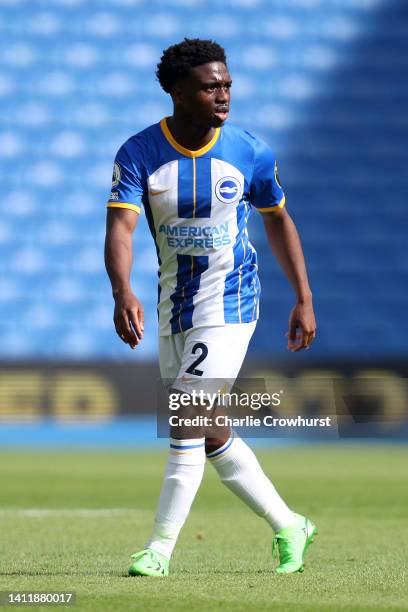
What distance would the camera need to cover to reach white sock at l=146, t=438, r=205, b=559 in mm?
4414

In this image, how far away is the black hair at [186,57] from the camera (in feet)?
14.6

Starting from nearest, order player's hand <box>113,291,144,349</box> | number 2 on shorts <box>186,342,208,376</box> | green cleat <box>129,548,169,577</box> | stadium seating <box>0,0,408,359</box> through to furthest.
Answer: player's hand <box>113,291,144,349</box> → green cleat <box>129,548,169,577</box> → number 2 on shorts <box>186,342,208,376</box> → stadium seating <box>0,0,408,359</box>

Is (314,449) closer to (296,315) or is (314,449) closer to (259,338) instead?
(259,338)

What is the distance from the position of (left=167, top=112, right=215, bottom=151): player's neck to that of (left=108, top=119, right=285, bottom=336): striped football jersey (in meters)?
0.02

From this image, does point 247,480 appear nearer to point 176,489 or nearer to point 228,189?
point 176,489

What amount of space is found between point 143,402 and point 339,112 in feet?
17.8

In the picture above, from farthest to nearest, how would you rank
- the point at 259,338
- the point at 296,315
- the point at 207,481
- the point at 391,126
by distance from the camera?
the point at 391,126 → the point at 259,338 → the point at 207,481 → the point at 296,315

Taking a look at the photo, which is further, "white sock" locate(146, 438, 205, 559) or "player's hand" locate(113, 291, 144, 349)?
"white sock" locate(146, 438, 205, 559)

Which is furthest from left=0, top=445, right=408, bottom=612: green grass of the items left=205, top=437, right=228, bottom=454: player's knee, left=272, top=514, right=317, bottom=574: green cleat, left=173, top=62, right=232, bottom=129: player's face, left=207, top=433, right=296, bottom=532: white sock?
left=173, top=62, right=232, bottom=129: player's face

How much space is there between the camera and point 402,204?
57.1 ft

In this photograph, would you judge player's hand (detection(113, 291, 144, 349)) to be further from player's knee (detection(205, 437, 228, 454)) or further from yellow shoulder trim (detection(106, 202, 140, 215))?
player's knee (detection(205, 437, 228, 454))

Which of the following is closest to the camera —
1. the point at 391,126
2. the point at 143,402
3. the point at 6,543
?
the point at 6,543

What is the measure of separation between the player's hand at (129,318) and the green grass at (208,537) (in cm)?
81

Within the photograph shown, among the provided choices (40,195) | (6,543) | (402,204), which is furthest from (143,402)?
(6,543)
